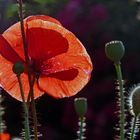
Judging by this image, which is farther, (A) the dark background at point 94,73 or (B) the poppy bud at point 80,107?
(A) the dark background at point 94,73

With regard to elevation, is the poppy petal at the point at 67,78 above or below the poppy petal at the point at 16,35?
below

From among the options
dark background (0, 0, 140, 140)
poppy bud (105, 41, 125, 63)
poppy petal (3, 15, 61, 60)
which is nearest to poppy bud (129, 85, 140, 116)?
poppy bud (105, 41, 125, 63)

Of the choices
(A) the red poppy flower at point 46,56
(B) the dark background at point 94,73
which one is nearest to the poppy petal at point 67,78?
(A) the red poppy flower at point 46,56

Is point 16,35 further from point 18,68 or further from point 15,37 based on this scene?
point 18,68

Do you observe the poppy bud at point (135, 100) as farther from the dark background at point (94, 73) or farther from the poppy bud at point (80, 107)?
the dark background at point (94, 73)

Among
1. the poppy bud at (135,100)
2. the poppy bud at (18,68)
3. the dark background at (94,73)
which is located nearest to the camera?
the poppy bud at (18,68)

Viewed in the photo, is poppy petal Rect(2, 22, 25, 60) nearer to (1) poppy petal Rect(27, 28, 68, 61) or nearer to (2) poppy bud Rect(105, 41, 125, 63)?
(1) poppy petal Rect(27, 28, 68, 61)

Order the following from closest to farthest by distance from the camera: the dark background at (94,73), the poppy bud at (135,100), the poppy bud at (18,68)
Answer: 1. the poppy bud at (18,68)
2. the poppy bud at (135,100)
3. the dark background at (94,73)

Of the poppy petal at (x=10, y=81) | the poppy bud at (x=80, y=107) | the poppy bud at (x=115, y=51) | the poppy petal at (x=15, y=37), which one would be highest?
the poppy petal at (x=15, y=37)
